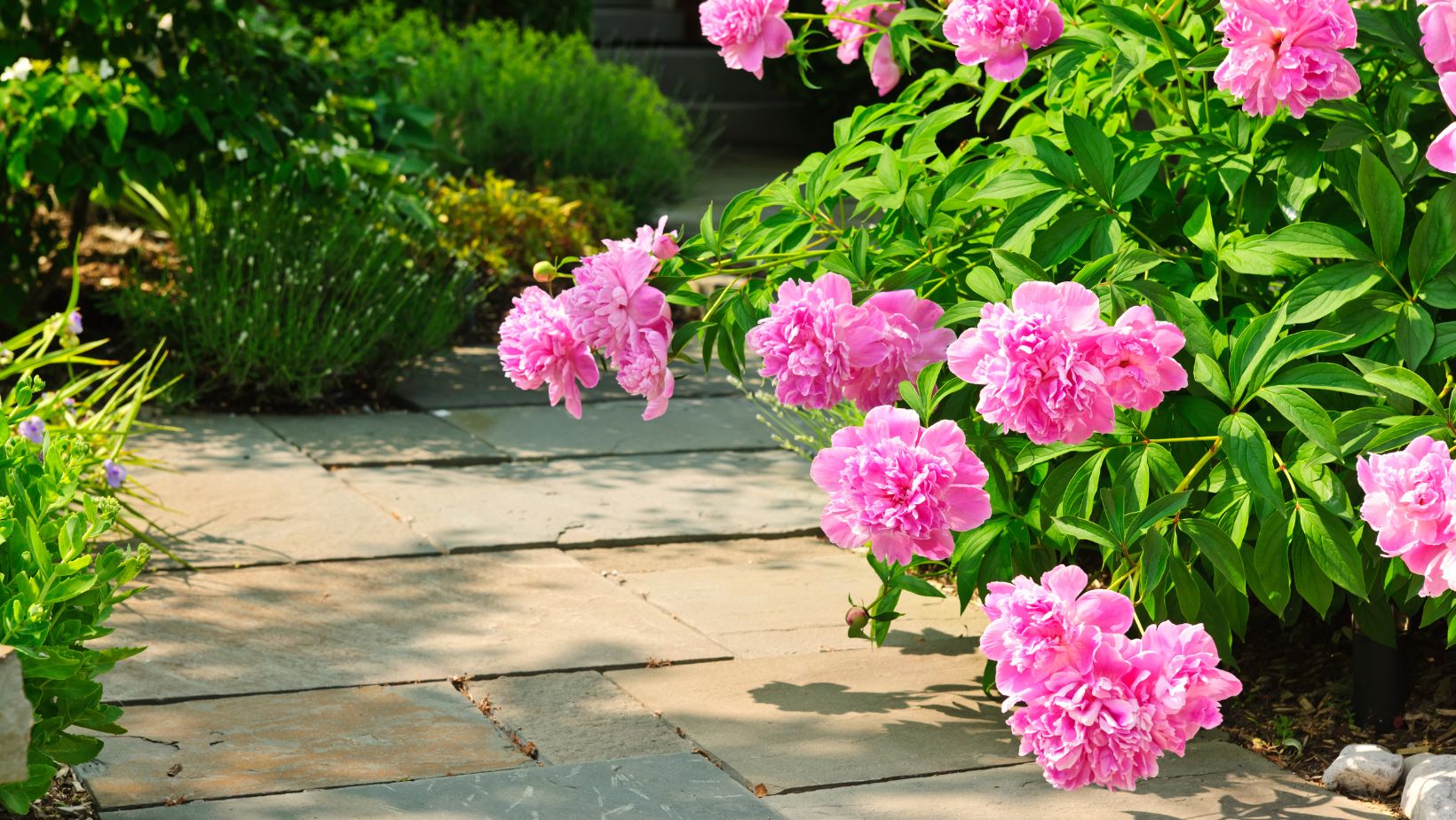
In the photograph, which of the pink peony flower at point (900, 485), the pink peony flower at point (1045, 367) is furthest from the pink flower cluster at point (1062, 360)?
the pink peony flower at point (900, 485)

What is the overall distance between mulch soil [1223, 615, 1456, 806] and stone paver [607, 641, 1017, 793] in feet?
1.61

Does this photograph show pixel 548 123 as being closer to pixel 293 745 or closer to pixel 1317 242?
pixel 293 745

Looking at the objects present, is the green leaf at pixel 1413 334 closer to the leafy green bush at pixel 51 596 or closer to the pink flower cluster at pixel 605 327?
the pink flower cluster at pixel 605 327

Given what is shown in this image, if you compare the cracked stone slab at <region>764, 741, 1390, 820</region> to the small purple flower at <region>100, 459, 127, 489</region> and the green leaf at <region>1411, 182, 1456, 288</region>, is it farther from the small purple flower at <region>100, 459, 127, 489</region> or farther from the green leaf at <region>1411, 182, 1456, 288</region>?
the small purple flower at <region>100, 459, 127, 489</region>

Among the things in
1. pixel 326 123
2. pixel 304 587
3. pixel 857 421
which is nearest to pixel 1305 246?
pixel 857 421

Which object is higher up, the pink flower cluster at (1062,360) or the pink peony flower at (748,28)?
the pink peony flower at (748,28)

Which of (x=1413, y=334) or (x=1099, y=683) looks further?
(x=1413, y=334)

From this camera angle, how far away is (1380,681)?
3033 millimetres

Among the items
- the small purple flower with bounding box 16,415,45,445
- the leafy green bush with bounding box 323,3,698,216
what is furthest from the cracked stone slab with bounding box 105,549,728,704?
the leafy green bush with bounding box 323,3,698,216

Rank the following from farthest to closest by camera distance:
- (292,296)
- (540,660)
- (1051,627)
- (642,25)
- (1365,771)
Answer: (642,25) < (292,296) < (540,660) < (1365,771) < (1051,627)

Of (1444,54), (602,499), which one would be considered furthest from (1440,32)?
(602,499)

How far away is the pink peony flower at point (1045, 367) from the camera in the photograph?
2223 millimetres

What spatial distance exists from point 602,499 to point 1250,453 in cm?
257

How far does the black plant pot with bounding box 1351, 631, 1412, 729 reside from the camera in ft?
9.90
